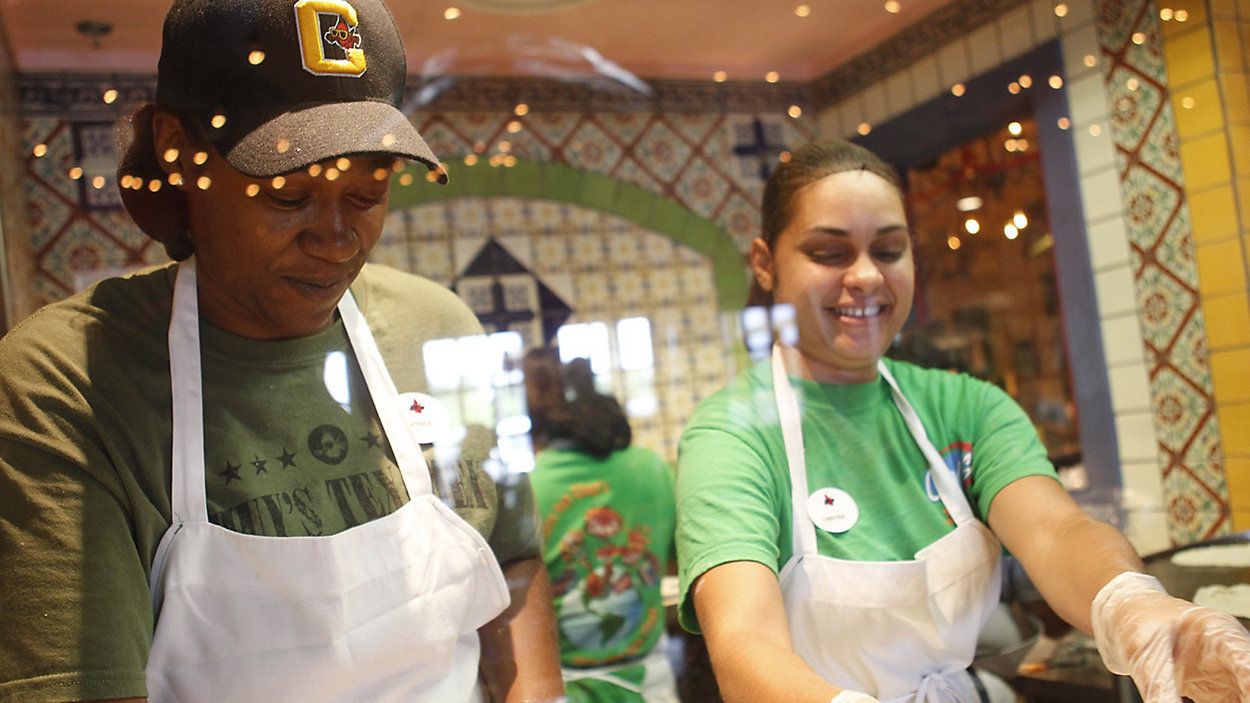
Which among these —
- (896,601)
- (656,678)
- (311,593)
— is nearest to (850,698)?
(896,601)

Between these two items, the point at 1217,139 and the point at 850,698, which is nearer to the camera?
the point at 850,698

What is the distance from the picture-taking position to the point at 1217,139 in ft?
2.78

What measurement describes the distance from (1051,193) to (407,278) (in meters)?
0.58

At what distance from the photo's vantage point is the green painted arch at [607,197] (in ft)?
2.69

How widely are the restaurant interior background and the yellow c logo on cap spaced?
16 centimetres

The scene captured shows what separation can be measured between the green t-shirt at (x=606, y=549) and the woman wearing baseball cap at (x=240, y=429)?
12cm

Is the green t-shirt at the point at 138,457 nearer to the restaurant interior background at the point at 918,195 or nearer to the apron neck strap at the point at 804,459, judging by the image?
the restaurant interior background at the point at 918,195

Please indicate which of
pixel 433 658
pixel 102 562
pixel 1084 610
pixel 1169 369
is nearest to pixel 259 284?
pixel 102 562

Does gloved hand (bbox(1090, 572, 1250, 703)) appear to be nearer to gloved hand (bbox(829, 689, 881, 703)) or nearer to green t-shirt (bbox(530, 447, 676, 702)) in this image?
gloved hand (bbox(829, 689, 881, 703))

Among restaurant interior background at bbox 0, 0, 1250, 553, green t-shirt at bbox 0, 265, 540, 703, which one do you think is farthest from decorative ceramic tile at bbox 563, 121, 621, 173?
green t-shirt at bbox 0, 265, 540, 703

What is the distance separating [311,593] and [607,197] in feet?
1.29

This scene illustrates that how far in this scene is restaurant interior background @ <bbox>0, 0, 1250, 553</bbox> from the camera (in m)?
0.83

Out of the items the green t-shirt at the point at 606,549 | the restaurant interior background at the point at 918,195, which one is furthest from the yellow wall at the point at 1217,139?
the green t-shirt at the point at 606,549

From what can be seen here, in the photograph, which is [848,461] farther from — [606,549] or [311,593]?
[311,593]
